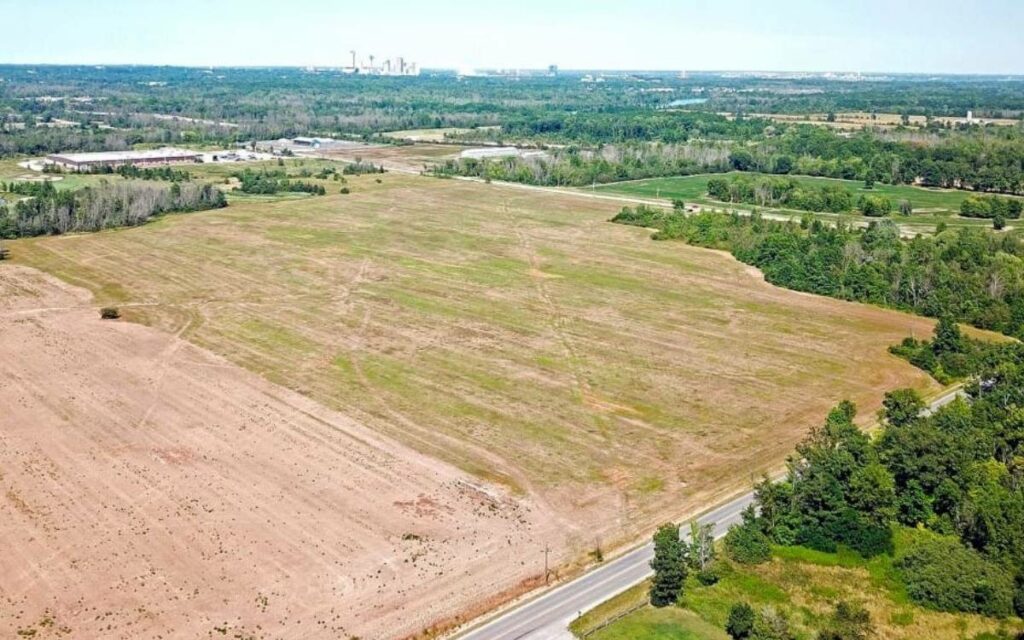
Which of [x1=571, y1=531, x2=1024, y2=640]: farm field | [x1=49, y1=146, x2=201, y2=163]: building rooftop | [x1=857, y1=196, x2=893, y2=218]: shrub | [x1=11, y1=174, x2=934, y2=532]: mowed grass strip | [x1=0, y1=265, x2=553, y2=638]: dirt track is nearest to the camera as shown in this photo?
[x1=571, y1=531, x2=1024, y2=640]: farm field

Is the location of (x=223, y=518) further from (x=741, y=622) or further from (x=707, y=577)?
(x=741, y=622)

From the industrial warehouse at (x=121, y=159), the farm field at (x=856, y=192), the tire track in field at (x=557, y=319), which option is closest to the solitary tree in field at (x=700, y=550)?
the tire track in field at (x=557, y=319)

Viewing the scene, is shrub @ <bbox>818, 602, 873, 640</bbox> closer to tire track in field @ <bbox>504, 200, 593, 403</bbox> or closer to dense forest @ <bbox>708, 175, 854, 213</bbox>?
tire track in field @ <bbox>504, 200, 593, 403</bbox>

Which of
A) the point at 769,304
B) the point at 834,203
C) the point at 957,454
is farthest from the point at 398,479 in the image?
the point at 834,203

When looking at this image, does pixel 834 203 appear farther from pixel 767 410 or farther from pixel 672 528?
pixel 672 528

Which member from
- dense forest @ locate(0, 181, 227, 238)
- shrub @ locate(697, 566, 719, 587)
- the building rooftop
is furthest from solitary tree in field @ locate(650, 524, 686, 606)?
the building rooftop
